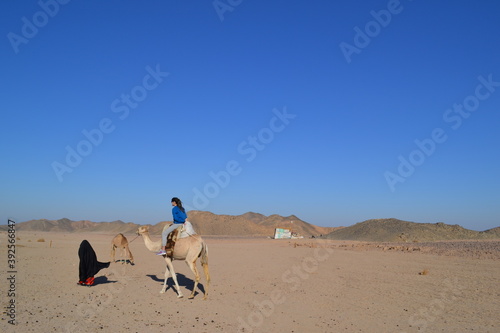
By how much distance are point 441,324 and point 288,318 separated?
13.1ft

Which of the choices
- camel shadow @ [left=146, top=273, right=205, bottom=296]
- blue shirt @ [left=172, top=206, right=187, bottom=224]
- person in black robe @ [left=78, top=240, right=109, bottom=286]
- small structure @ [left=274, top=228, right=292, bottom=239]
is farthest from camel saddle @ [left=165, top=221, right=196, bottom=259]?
small structure @ [left=274, top=228, right=292, bottom=239]

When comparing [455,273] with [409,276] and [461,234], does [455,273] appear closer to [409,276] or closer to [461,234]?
[409,276]

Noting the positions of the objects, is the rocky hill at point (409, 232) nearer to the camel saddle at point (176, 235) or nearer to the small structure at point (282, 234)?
the small structure at point (282, 234)

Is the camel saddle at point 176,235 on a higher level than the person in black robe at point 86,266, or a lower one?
higher

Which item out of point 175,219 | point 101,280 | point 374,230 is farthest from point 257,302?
point 374,230

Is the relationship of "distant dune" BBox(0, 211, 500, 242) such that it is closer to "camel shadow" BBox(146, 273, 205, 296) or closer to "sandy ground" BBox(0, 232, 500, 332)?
"sandy ground" BBox(0, 232, 500, 332)

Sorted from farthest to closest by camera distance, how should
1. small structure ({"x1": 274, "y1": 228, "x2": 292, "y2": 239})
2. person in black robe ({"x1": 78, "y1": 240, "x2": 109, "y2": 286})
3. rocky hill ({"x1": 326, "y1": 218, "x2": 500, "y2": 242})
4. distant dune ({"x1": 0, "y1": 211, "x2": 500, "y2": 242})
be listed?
1. small structure ({"x1": 274, "y1": 228, "x2": 292, "y2": 239})
2. distant dune ({"x1": 0, "y1": 211, "x2": 500, "y2": 242})
3. rocky hill ({"x1": 326, "y1": 218, "x2": 500, "y2": 242})
4. person in black robe ({"x1": 78, "y1": 240, "x2": 109, "y2": 286})

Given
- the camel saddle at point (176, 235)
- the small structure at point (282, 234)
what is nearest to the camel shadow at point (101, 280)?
the camel saddle at point (176, 235)

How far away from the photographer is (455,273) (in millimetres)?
18875

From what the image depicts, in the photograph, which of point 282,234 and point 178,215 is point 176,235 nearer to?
point 178,215

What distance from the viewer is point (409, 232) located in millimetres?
56531

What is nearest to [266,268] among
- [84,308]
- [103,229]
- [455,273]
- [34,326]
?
[455,273]

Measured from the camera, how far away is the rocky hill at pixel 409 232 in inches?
2172

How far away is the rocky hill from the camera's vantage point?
5516cm
